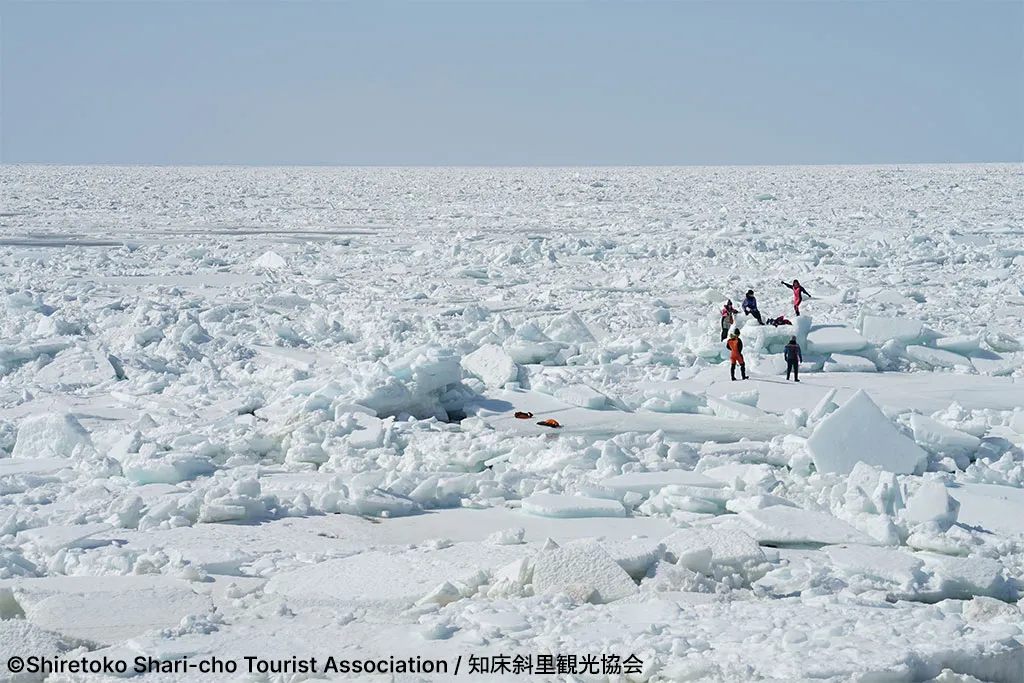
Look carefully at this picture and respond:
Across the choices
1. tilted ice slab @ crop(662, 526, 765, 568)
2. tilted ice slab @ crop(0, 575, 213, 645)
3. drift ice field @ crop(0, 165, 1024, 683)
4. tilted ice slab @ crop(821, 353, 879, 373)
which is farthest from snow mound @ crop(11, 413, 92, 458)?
tilted ice slab @ crop(821, 353, 879, 373)

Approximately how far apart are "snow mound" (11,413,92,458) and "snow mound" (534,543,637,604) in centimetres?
435

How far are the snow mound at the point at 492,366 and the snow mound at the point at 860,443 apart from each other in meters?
3.29

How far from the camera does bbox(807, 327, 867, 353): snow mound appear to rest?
10.8 meters

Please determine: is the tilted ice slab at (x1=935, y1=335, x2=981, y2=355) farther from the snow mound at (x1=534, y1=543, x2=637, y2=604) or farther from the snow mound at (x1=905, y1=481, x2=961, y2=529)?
the snow mound at (x1=534, y1=543, x2=637, y2=604)

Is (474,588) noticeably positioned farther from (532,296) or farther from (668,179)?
Answer: (668,179)

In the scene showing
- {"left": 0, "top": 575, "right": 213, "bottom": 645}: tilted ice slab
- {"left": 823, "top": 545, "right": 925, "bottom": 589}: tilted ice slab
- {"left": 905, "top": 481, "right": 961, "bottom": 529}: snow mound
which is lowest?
{"left": 0, "top": 575, "right": 213, "bottom": 645}: tilted ice slab

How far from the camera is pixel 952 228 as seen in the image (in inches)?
886

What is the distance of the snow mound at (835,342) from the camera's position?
10805mm

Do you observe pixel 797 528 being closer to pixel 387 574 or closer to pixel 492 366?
pixel 387 574

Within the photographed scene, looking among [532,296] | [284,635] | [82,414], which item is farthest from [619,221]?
[284,635]

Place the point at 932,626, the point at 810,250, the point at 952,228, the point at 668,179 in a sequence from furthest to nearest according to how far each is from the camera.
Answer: the point at 668,179 < the point at 952,228 < the point at 810,250 < the point at 932,626

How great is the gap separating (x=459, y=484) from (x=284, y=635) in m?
2.41

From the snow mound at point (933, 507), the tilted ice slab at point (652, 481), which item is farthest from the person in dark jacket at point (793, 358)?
the snow mound at point (933, 507)

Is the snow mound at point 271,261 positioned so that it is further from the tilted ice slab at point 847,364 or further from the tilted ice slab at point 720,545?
the tilted ice slab at point 720,545
